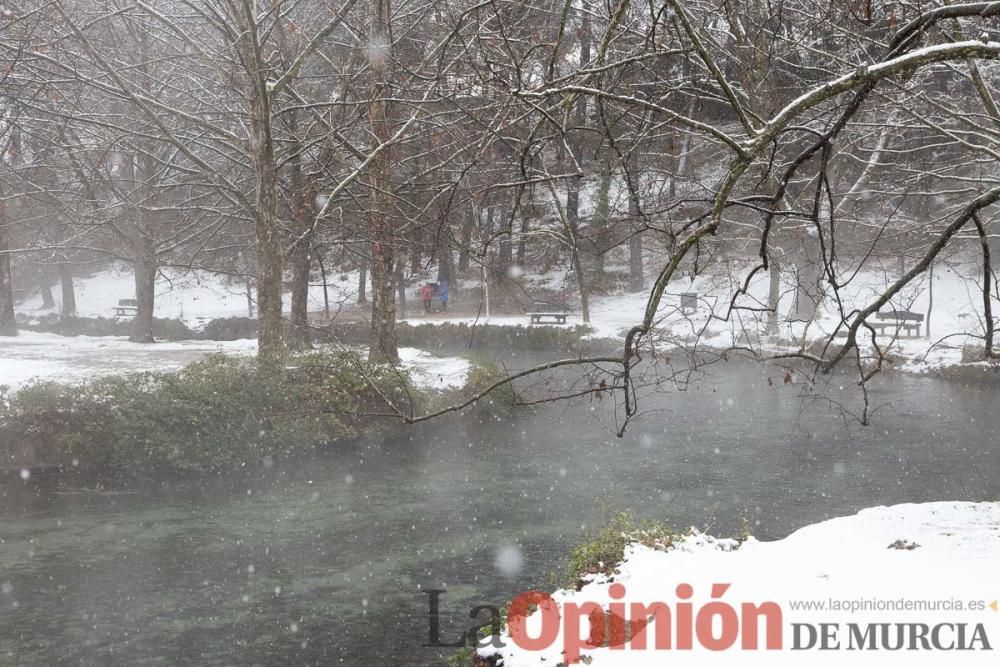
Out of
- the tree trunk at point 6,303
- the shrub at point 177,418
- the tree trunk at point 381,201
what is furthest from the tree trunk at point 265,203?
the tree trunk at point 6,303

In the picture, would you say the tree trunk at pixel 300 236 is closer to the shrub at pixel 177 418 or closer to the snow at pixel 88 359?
the shrub at pixel 177 418

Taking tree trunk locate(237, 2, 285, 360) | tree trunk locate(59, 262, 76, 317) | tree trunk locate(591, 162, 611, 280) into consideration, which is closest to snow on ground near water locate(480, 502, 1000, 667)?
tree trunk locate(591, 162, 611, 280)

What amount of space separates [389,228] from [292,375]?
3192 mm

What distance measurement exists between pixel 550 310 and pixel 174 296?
72.1ft

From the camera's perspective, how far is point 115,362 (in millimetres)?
18703

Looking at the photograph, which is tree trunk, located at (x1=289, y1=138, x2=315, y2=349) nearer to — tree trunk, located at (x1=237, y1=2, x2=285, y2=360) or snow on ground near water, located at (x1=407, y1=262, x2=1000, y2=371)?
tree trunk, located at (x1=237, y1=2, x2=285, y2=360)

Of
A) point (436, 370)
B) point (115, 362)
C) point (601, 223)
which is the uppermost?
point (601, 223)

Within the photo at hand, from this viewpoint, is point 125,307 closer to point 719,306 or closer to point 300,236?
point 300,236

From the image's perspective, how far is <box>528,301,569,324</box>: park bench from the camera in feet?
96.8

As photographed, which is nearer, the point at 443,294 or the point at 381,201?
the point at 381,201

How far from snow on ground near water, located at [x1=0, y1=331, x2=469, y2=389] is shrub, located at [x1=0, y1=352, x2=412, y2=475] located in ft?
4.17

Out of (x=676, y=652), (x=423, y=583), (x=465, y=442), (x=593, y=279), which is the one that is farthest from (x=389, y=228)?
(x=593, y=279)

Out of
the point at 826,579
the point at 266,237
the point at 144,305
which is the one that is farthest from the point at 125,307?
the point at 826,579

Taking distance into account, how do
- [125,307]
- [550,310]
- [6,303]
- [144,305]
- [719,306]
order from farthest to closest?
[125,307]
[550,310]
[6,303]
[719,306]
[144,305]
